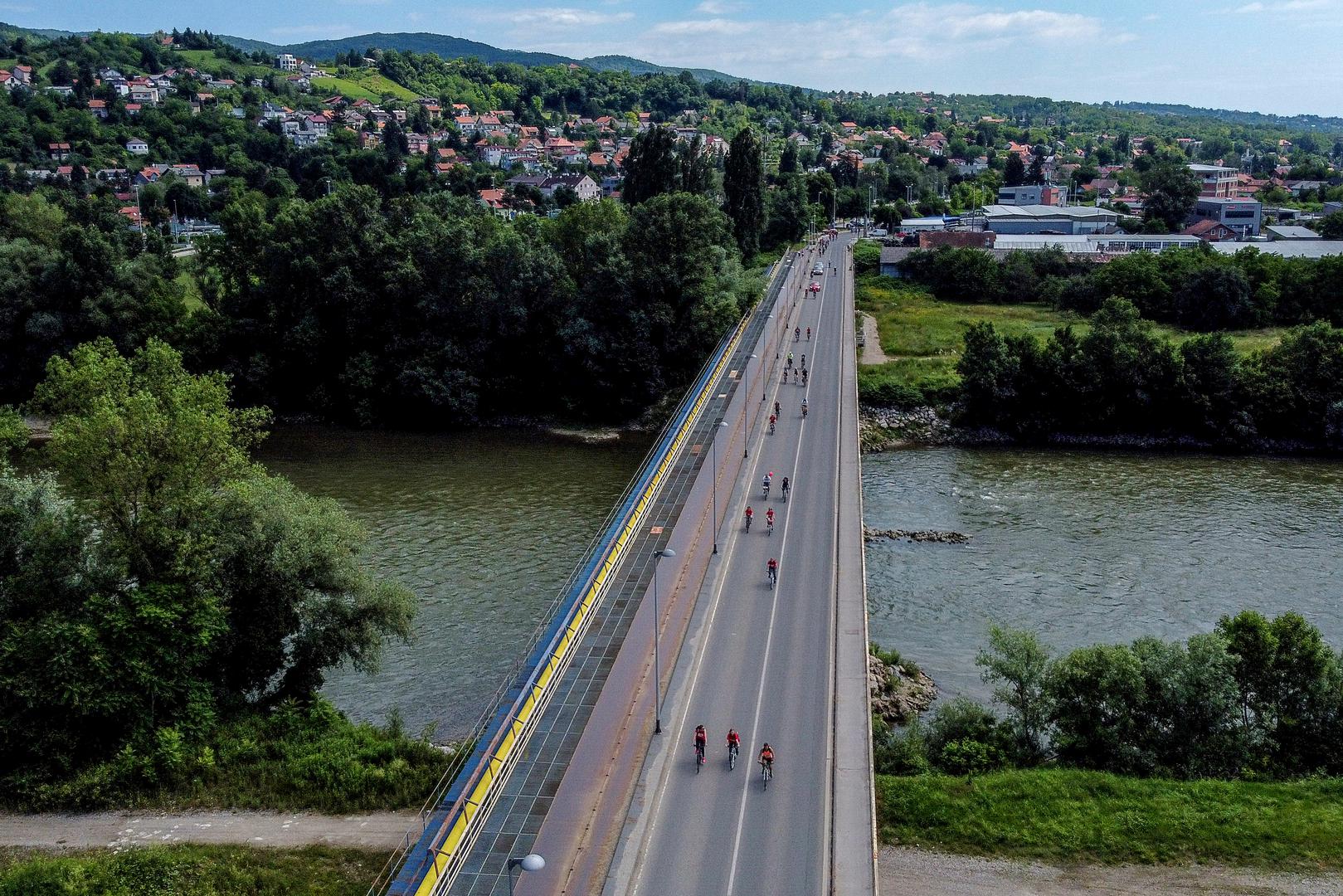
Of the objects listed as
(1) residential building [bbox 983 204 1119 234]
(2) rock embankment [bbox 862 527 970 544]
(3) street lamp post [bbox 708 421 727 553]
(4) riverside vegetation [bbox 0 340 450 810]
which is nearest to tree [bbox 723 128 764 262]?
(1) residential building [bbox 983 204 1119 234]

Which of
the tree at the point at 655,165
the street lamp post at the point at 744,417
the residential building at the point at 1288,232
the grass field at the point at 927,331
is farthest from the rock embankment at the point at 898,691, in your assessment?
the residential building at the point at 1288,232

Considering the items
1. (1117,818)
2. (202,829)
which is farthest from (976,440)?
(202,829)

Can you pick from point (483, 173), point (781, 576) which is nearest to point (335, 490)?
point (781, 576)

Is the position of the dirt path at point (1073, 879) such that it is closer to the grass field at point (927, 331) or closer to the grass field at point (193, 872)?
the grass field at point (193, 872)

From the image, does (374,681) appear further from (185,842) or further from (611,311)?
(611,311)

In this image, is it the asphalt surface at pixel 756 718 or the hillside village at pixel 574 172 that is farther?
the hillside village at pixel 574 172
